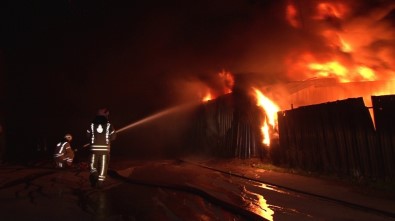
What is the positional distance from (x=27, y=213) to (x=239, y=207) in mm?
3233

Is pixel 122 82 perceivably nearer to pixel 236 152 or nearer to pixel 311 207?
pixel 236 152

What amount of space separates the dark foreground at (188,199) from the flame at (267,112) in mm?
3224

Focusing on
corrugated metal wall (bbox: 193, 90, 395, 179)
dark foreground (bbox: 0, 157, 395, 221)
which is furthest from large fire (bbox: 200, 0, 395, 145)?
dark foreground (bbox: 0, 157, 395, 221)

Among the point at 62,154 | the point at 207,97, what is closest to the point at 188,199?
the point at 62,154

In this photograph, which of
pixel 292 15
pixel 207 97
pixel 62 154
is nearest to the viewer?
pixel 62 154

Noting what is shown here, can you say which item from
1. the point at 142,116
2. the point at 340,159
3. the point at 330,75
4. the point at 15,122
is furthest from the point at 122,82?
the point at 340,159

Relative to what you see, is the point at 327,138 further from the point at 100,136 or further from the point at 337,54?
the point at 100,136

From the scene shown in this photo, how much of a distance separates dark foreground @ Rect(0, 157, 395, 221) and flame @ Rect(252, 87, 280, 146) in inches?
127

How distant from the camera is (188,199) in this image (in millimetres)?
6168

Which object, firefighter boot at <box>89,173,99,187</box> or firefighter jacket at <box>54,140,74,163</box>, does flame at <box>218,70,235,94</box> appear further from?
firefighter boot at <box>89,173,99,187</box>

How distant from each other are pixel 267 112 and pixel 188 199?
6893 millimetres

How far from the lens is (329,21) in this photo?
12.6 m

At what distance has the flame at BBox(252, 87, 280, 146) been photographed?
39.2ft

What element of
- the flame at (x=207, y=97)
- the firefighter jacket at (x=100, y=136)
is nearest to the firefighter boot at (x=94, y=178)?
the firefighter jacket at (x=100, y=136)
